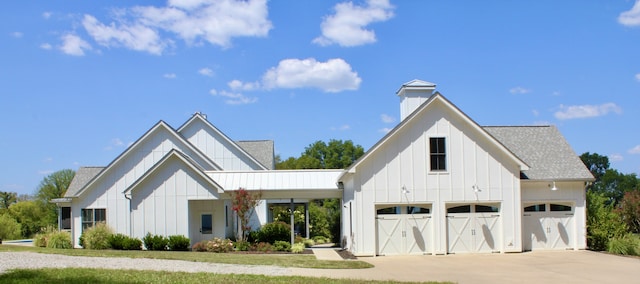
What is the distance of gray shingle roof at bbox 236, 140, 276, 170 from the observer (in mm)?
40844

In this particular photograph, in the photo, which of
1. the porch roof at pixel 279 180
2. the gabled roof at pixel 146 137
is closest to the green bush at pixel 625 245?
the porch roof at pixel 279 180

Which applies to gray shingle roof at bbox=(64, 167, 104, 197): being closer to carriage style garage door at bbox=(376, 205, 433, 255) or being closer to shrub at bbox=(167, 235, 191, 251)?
shrub at bbox=(167, 235, 191, 251)

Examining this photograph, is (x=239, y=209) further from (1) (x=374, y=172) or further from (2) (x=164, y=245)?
(1) (x=374, y=172)

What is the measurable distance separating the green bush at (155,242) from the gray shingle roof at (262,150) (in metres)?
12.9

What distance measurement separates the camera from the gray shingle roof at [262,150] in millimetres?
40844

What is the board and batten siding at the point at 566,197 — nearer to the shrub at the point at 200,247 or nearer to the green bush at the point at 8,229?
the shrub at the point at 200,247

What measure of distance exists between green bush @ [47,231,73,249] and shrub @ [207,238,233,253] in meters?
7.02

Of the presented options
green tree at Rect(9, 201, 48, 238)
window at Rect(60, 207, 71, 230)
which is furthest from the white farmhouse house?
green tree at Rect(9, 201, 48, 238)

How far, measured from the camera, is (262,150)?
42.1 m

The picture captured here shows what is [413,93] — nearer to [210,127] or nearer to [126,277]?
[210,127]

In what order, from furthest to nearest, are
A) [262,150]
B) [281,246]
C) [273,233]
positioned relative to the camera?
1. [262,150]
2. [273,233]
3. [281,246]

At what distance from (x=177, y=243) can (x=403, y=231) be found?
10413 millimetres

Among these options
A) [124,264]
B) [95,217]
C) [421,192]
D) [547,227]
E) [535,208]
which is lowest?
[124,264]

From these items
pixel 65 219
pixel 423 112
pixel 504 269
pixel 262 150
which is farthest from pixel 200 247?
pixel 262 150
